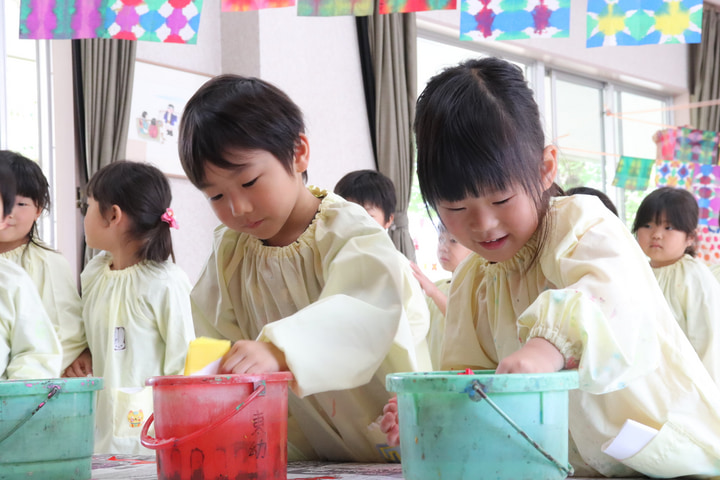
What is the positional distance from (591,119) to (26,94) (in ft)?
19.5

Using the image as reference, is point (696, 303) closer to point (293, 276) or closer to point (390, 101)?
point (390, 101)

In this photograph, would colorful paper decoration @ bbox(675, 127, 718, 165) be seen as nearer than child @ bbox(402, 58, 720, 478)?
No

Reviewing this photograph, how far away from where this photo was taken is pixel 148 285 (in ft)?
11.3

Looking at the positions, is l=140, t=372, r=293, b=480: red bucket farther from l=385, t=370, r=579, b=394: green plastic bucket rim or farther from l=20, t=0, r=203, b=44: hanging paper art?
l=20, t=0, r=203, b=44: hanging paper art

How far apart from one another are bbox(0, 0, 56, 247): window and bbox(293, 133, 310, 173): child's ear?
155 inches

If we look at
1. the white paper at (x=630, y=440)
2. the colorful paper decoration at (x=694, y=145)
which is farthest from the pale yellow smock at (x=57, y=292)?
the colorful paper decoration at (x=694, y=145)

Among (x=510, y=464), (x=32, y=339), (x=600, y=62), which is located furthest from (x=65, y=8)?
(x=600, y=62)

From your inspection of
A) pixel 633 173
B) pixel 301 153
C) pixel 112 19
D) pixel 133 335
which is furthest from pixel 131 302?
pixel 633 173

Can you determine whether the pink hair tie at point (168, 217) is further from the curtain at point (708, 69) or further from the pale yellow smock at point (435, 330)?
the curtain at point (708, 69)

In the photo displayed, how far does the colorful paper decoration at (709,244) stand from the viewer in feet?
29.4

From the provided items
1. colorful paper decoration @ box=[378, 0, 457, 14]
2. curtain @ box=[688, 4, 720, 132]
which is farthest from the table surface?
curtain @ box=[688, 4, 720, 132]

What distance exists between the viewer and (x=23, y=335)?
2.17m

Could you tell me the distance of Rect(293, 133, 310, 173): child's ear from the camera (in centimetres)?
178

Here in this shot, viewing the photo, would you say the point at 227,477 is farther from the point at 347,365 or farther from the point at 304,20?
the point at 304,20
